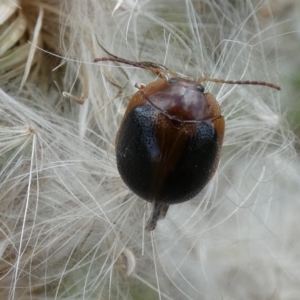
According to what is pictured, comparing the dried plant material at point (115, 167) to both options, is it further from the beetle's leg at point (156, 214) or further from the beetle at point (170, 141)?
the beetle at point (170, 141)

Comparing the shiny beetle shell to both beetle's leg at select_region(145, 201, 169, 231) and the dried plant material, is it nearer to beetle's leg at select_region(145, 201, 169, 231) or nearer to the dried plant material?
beetle's leg at select_region(145, 201, 169, 231)

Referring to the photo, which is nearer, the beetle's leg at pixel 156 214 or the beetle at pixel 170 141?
the beetle at pixel 170 141

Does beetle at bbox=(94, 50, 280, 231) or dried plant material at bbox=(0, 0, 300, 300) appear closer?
beetle at bbox=(94, 50, 280, 231)

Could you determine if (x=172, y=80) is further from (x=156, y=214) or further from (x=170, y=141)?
(x=156, y=214)

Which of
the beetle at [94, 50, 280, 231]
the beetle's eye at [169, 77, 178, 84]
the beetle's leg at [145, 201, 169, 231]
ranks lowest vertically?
the beetle's leg at [145, 201, 169, 231]

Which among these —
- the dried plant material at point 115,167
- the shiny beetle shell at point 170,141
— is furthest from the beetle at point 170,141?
the dried plant material at point 115,167

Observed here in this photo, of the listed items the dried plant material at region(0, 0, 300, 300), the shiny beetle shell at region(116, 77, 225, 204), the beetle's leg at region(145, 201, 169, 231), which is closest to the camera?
the shiny beetle shell at region(116, 77, 225, 204)

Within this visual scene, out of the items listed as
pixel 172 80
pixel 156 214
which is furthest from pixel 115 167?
pixel 172 80

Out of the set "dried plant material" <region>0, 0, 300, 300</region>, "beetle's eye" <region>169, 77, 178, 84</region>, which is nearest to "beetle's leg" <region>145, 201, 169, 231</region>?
"dried plant material" <region>0, 0, 300, 300</region>
